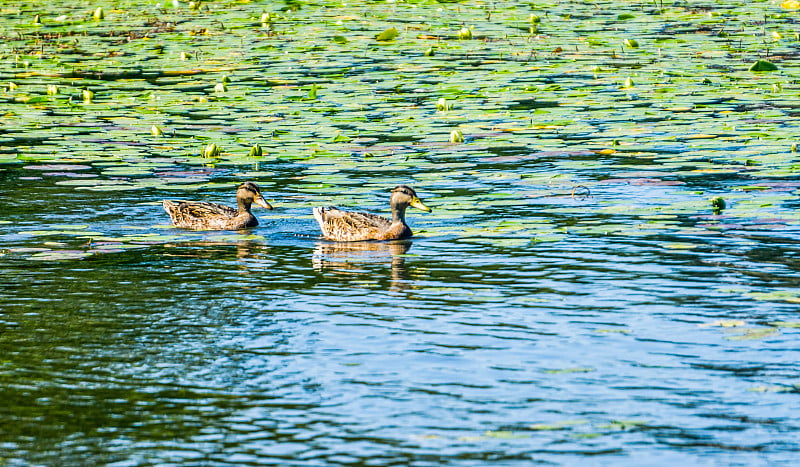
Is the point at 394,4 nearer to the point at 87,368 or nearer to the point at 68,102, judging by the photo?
the point at 68,102

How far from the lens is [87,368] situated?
9.73 metres

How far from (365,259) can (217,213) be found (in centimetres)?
209

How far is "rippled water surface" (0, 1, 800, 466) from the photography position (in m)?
8.42

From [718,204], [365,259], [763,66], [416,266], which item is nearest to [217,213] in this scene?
[365,259]

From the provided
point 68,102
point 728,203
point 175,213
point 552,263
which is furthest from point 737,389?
point 68,102

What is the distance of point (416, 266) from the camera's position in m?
12.6

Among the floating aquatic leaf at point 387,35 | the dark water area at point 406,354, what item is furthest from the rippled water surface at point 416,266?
the floating aquatic leaf at point 387,35

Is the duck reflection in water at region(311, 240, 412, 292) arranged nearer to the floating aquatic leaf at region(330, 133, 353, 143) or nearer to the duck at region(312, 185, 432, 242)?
the duck at region(312, 185, 432, 242)

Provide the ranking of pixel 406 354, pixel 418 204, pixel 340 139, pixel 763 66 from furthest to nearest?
1. pixel 763 66
2. pixel 340 139
3. pixel 418 204
4. pixel 406 354

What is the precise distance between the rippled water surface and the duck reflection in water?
5 centimetres

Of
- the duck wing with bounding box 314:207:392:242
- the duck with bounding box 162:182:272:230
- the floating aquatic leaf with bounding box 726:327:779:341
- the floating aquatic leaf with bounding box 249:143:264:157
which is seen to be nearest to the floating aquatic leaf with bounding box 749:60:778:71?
the floating aquatic leaf with bounding box 249:143:264:157

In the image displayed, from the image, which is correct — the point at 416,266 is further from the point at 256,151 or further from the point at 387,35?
the point at 387,35

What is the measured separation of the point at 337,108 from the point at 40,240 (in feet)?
27.0

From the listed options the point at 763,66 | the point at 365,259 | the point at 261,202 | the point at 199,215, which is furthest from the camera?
the point at 763,66
